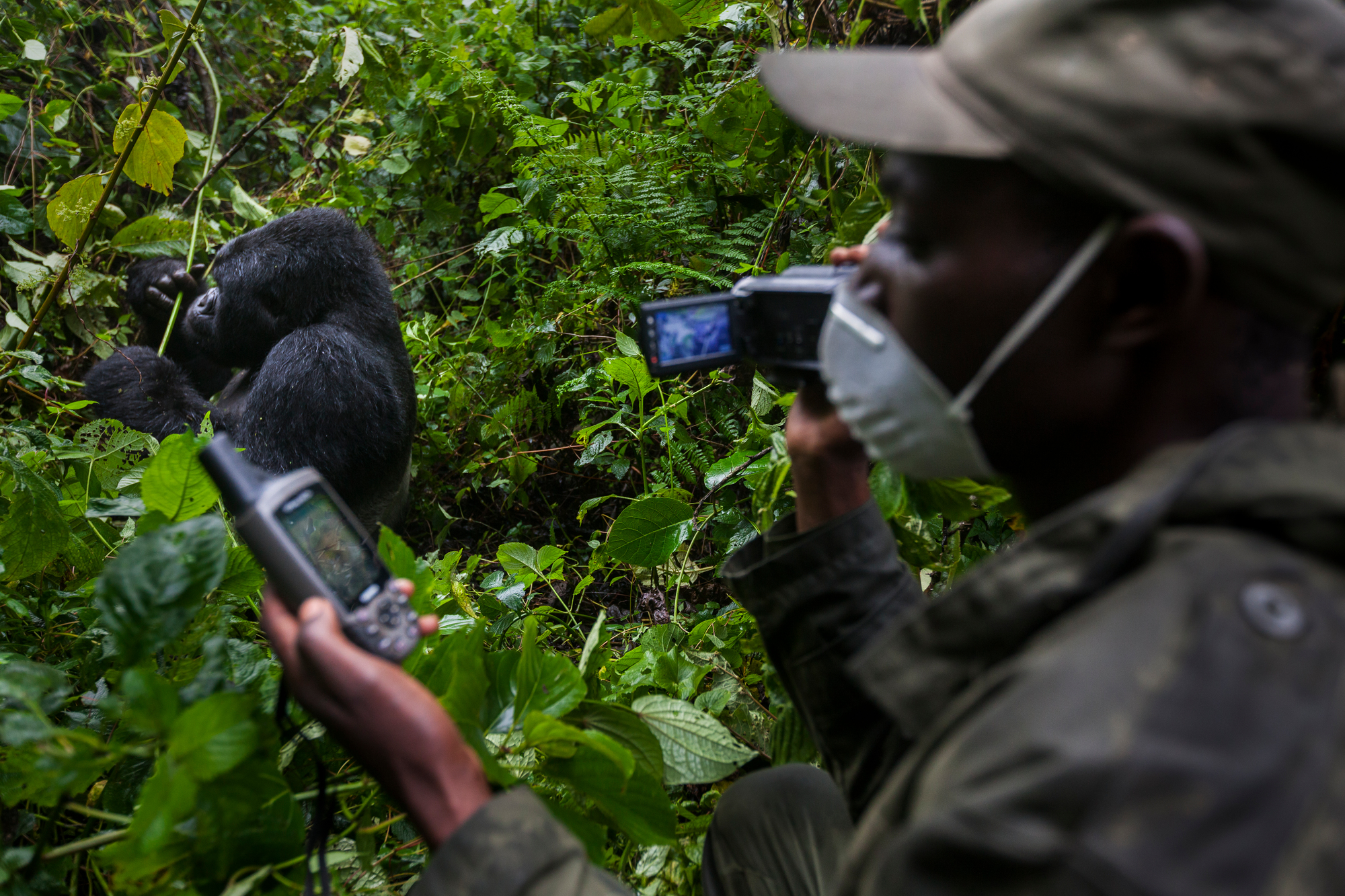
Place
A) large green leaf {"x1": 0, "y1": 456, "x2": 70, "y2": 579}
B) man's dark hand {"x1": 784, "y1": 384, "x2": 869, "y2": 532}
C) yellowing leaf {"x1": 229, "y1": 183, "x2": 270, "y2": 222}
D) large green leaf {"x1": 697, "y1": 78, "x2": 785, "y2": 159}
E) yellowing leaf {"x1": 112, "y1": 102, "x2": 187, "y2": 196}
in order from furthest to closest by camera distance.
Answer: yellowing leaf {"x1": 229, "y1": 183, "x2": 270, "y2": 222}, large green leaf {"x1": 697, "y1": 78, "x2": 785, "y2": 159}, yellowing leaf {"x1": 112, "y1": 102, "x2": 187, "y2": 196}, large green leaf {"x1": 0, "y1": 456, "x2": 70, "y2": 579}, man's dark hand {"x1": 784, "y1": 384, "x2": 869, "y2": 532}

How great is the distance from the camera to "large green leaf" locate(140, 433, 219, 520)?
1.16 meters

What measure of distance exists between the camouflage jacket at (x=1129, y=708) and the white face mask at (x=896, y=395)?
163 mm

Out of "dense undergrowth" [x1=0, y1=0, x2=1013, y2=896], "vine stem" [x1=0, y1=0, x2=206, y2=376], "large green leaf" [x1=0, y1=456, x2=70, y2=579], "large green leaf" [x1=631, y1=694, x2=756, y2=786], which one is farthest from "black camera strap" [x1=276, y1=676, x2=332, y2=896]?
"vine stem" [x1=0, y1=0, x2=206, y2=376]

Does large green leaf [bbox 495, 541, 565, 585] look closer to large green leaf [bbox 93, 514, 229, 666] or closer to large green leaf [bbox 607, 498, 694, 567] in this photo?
large green leaf [bbox 607, 498, 694, 567]

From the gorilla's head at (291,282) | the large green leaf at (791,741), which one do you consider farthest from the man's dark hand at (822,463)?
the gorilla's head at (291,282)

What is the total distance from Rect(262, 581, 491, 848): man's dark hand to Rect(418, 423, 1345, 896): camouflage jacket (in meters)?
0.04

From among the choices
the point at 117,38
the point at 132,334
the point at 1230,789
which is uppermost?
the point at 117,38

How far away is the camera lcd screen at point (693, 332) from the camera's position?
4.07ft

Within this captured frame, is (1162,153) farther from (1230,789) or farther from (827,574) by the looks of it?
(827,574)

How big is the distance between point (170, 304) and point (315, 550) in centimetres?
268

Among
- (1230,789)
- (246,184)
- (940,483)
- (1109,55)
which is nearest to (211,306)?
(246,184)

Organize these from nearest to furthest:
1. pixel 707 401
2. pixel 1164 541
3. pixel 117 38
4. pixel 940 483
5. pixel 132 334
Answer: pixel 1164 541 < pixel 940 483 < pixel 707 401 < pixel 132 334 < pixel 117 38

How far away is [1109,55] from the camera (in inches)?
28.0

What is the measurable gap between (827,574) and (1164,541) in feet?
1.76
